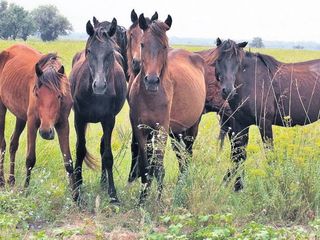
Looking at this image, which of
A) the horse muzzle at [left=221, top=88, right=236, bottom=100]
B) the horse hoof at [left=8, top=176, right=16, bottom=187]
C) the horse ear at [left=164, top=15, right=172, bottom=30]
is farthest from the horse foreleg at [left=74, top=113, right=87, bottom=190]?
the horse muzzle at [left=221, top=88, right=236, bottom=100]

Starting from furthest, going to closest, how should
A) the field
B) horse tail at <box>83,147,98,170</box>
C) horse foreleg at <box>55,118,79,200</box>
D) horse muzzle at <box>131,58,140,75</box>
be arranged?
horse tail at <box>83,147,98,170</box>, horse muzzle at <box>131,58,140,75</box>, horse foreleg at <box>55,118,79,200</box>, the field

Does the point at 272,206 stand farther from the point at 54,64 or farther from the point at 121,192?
the point at 54,64

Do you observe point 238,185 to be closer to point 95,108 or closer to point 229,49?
point 95,108

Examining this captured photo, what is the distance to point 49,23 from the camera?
92812 mm

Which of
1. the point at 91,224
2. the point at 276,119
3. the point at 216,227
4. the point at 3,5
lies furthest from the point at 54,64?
the point at 3,5

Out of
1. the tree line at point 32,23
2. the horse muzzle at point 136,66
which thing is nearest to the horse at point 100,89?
the horse muzzle at point 136,66

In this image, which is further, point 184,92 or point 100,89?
point 184,92

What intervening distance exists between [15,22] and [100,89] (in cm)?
7703

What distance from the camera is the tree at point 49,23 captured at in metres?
89.8

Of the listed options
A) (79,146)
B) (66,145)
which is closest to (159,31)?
(66,145)

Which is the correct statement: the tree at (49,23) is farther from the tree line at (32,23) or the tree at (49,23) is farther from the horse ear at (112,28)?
the horse ear at (112,28)

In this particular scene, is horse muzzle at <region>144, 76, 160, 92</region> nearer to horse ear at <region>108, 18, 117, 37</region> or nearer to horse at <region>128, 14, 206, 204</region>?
horse at <region>128, 14, 206, 204</region>

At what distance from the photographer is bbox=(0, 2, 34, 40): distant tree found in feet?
255

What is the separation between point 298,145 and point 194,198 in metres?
1.45
